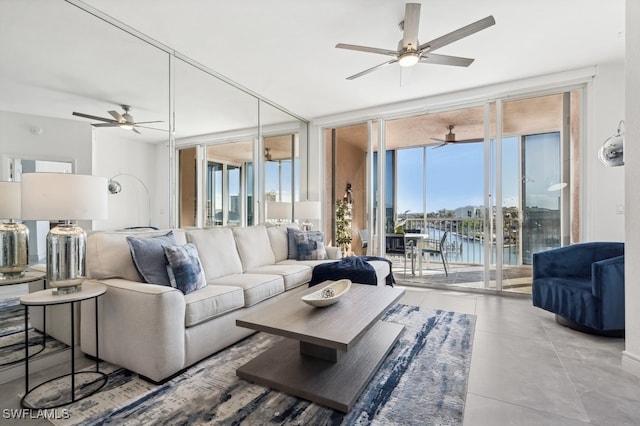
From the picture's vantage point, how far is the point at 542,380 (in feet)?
6.30

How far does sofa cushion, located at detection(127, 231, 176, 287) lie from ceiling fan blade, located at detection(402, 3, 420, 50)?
2648mm

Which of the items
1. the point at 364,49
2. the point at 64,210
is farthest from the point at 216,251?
the point at 364,49

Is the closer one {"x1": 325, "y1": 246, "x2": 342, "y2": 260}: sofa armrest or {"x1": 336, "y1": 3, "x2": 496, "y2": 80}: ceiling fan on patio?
{"x1": 336, "y1": 3, "x2": 496, "y2": 80}: ceiling fan on patio

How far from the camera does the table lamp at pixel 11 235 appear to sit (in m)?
1.93

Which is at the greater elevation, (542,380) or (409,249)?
(409,249)

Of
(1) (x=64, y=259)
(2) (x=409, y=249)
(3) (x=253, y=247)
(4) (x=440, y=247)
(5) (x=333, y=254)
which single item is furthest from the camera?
(4) (x=440, y=247)

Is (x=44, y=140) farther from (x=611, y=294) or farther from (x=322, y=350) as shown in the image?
(x=611, y=294)

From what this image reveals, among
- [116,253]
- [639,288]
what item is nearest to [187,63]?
[116,253]

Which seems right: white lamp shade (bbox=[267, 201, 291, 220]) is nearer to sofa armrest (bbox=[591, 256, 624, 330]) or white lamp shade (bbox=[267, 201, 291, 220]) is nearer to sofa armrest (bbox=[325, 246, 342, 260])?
sofa armrest (bbox=[325, 246, 342, 260])

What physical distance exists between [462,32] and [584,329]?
112 inches

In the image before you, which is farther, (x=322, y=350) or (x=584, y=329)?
(x=584, y=329)

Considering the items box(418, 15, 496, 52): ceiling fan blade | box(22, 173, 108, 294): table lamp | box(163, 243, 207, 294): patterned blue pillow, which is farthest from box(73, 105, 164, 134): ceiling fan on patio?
box(418, 15, 496, 52): ceiling fan blade

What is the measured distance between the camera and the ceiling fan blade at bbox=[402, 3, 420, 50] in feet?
7.06

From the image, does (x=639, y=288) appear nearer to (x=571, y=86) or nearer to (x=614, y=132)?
(x=614, y=132)
